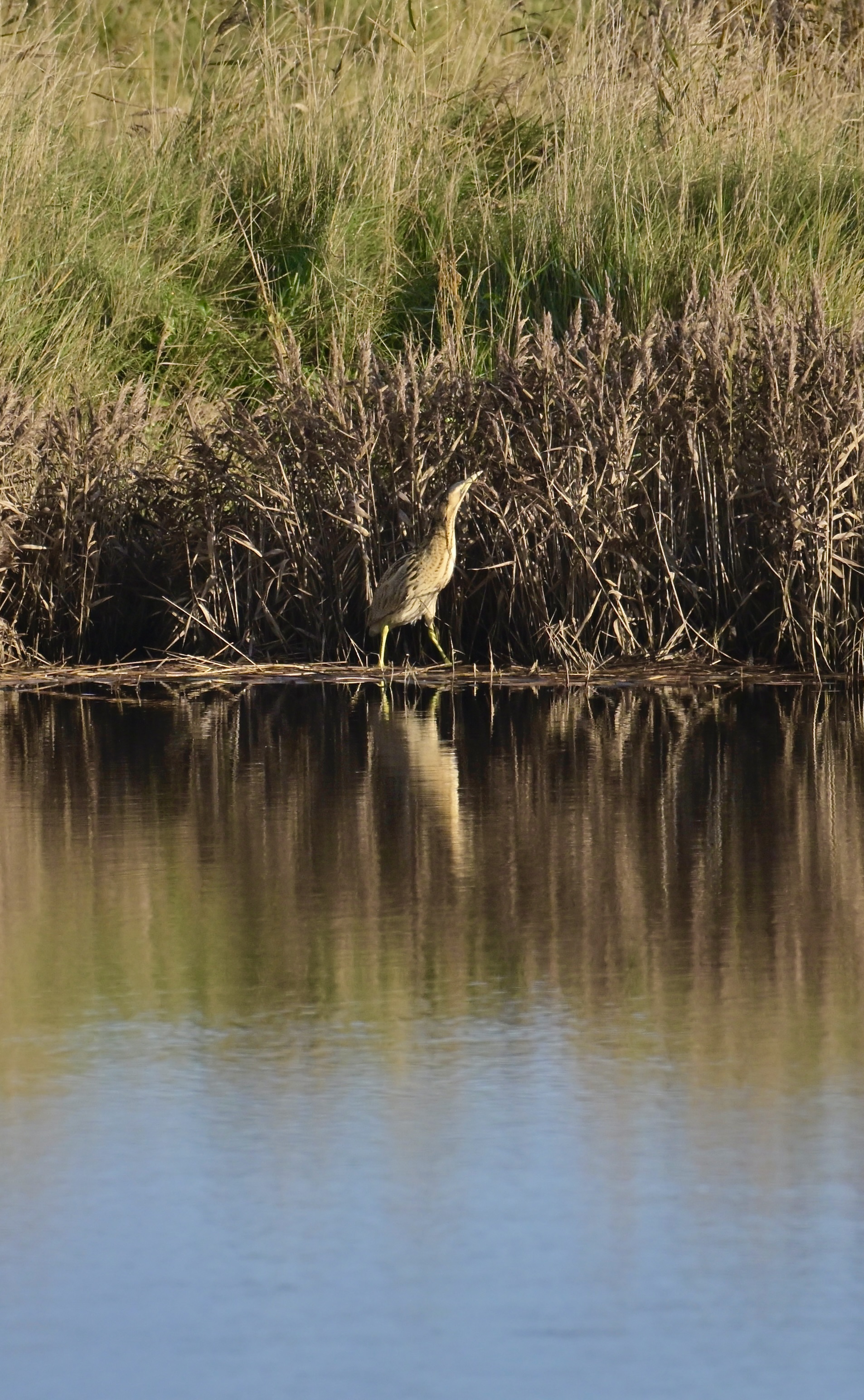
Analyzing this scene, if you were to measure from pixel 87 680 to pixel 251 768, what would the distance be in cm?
205

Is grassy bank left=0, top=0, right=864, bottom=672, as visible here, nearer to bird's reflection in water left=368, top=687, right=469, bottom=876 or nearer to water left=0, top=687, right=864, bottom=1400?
bird's reflection in water left=368, top=687, right=469, bottom=876

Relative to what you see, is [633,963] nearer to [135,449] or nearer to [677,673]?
[677,673]

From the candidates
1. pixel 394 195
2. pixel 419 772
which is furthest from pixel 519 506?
pixel 394 195

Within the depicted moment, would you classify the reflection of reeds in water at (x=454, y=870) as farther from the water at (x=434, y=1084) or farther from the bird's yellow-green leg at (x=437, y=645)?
the bird's yellow-green leg at (x=437, y=645)

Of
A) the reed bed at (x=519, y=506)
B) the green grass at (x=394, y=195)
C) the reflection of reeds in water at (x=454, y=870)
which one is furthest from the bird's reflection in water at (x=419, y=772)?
the green grass at (x=394, y=195)

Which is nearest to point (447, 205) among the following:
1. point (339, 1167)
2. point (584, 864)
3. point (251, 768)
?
point (251, 768)

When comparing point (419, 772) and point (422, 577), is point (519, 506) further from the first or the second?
point (419, 772)

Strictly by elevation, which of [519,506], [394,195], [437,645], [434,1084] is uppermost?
[394,195]

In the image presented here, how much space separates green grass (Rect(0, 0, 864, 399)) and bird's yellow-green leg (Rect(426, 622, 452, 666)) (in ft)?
5.75

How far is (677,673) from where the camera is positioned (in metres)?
8.14

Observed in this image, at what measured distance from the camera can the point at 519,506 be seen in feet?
26.9

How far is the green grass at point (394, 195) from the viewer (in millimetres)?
10742

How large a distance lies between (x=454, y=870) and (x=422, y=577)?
2.84 metres

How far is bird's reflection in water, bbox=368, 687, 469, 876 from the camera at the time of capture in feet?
18.4
